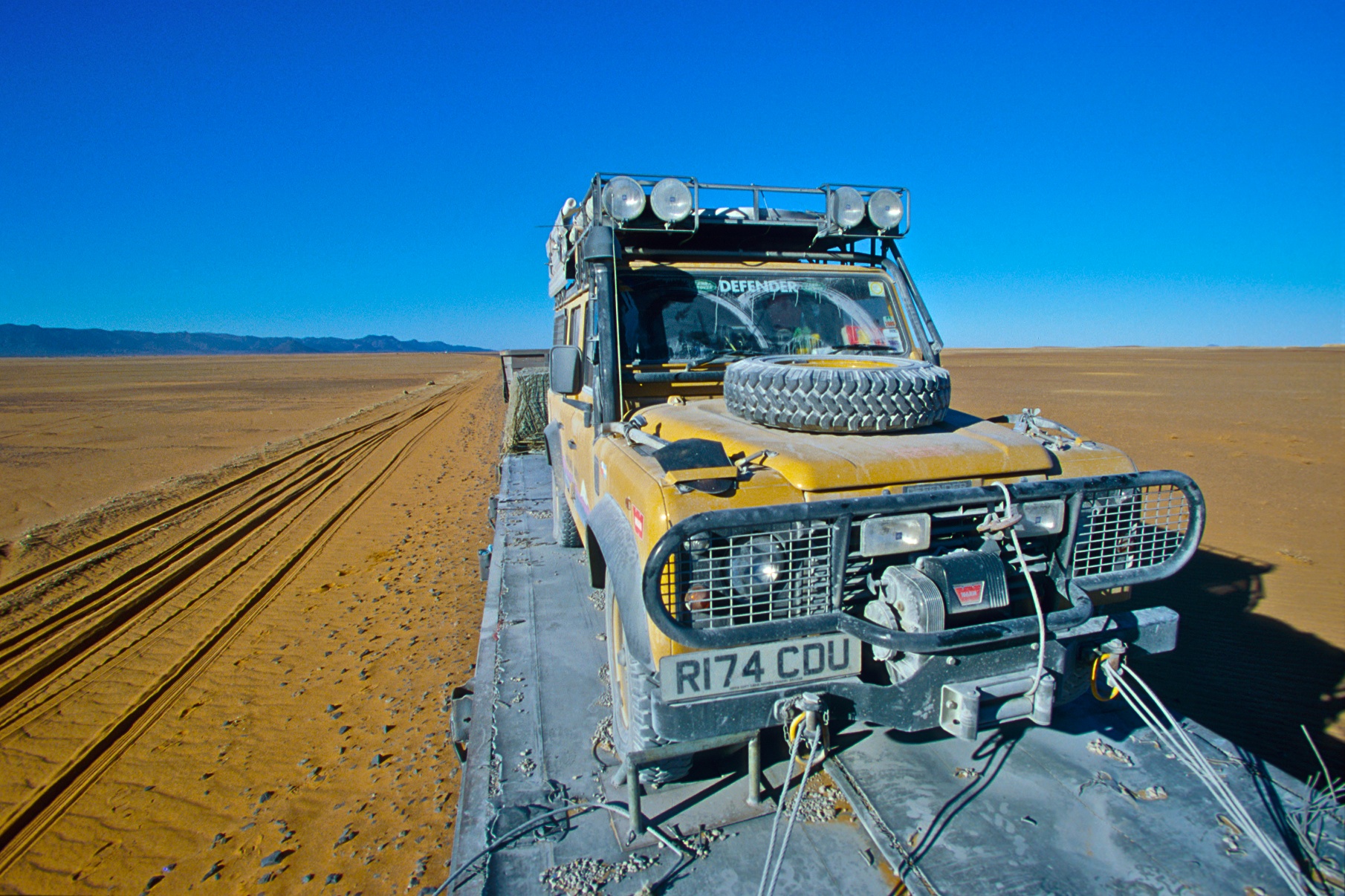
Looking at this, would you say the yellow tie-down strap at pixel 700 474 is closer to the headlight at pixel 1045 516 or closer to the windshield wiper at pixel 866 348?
the headlight at pixel 1045 516

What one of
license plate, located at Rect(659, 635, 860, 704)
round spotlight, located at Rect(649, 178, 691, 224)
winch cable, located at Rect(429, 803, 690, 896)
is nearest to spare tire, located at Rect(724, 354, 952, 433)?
license plate, located at Rect(659, 635, 860, 704)

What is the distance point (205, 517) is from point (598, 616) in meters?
6.96

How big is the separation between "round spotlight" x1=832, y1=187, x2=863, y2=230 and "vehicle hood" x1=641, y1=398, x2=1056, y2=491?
1.73 m

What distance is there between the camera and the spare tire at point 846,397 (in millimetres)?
2709

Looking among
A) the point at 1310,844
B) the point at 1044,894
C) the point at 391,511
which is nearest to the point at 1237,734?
the point at 1310,844

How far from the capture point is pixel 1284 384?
2459cm

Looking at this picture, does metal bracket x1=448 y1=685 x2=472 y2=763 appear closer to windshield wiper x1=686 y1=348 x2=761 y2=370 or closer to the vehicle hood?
the vehicle hood

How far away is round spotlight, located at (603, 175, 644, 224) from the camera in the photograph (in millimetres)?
3783

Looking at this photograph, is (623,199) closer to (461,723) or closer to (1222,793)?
(461,723)

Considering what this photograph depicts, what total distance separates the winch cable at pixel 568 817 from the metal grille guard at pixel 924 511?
93 cm

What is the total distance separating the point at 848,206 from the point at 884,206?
9.6 inches

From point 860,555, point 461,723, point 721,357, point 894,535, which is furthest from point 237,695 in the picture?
point 894,535

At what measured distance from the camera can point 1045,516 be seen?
8.06ft

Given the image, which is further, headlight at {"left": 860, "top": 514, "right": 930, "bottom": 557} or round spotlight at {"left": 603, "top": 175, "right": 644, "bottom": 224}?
round spotlight at {"left": 603, "top": 175, "right": 644, "bottom": 224}
